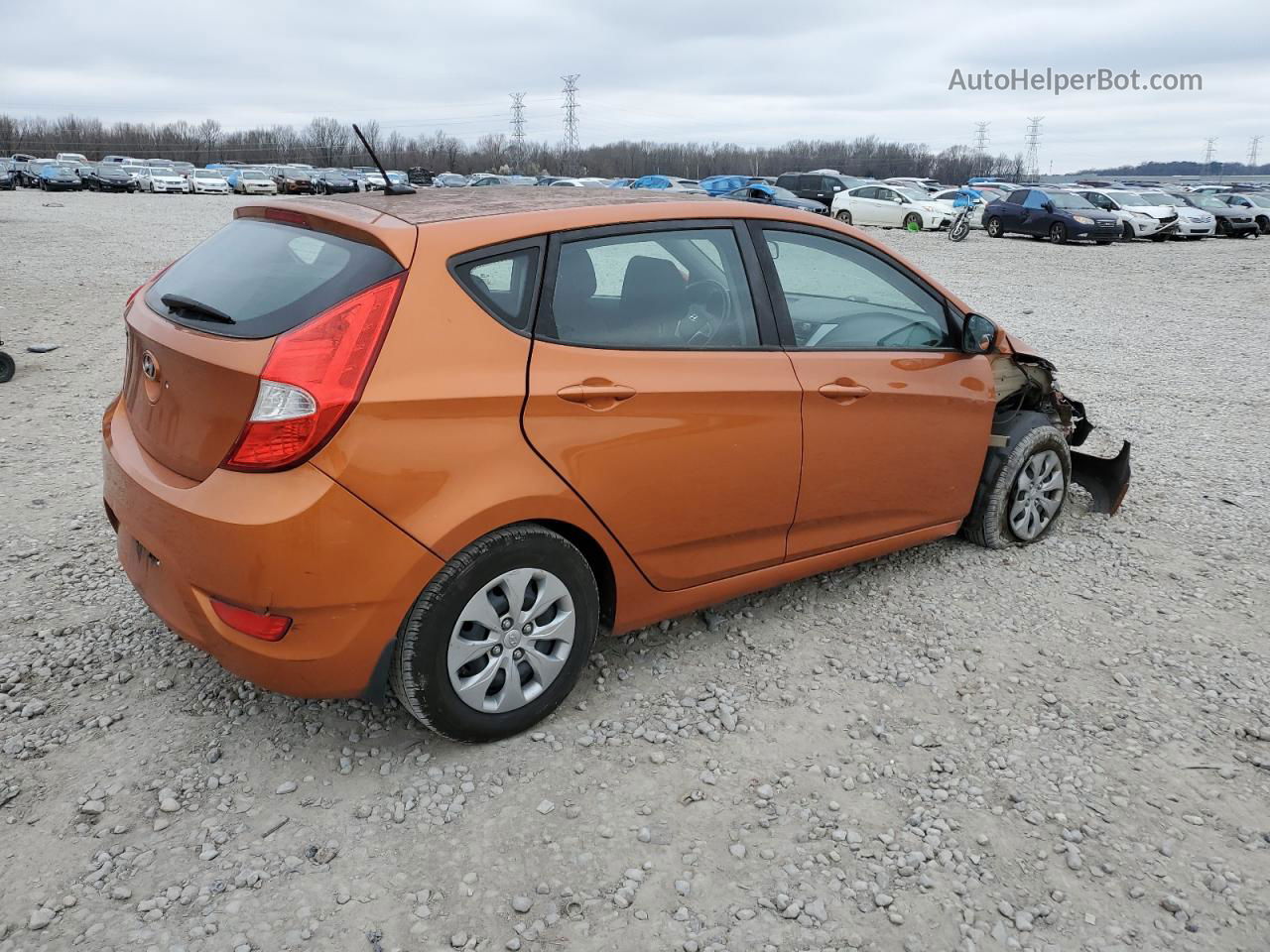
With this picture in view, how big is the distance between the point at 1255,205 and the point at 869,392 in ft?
117

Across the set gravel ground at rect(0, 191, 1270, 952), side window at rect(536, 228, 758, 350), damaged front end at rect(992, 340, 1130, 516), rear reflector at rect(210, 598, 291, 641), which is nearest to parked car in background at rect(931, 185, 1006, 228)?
damaged front end at rect(992, 340, 1130, 516)

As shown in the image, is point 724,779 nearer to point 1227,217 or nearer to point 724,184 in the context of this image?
point 1227,217

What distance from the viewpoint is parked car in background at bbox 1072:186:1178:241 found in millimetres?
27672

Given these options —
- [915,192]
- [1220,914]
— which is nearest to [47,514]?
[1220,914]

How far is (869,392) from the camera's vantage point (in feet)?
12.2

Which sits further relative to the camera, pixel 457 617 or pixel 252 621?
pixel 457 617

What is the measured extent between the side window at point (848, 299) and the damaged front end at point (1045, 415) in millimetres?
588

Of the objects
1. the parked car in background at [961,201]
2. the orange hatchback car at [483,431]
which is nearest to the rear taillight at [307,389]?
the orange hatchback car at [483,431]

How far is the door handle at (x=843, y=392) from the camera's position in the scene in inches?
141

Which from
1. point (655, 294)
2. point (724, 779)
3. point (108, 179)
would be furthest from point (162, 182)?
point (724, 779)

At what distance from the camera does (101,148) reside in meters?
103

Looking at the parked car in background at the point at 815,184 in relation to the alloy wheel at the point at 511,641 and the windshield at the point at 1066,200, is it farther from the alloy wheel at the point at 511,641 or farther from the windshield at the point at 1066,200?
the alloy wheel at the point at 511,641

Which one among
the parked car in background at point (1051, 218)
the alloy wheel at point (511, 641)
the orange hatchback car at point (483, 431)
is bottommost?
the alloy wheel at point (511, 641)

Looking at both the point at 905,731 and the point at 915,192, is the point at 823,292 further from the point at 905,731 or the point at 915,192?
the point at 915,192
